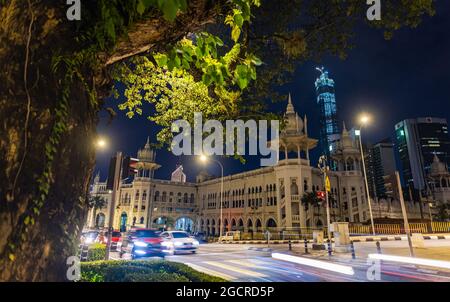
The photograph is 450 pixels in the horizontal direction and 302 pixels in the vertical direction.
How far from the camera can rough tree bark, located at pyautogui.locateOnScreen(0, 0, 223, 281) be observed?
2.12 metres

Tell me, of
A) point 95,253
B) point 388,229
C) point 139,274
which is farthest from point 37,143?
point 388,229

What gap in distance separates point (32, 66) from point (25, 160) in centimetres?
83

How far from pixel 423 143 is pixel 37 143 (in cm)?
21098

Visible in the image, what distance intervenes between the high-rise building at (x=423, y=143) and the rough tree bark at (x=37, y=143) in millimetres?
200615

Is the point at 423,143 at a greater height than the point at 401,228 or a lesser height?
greater

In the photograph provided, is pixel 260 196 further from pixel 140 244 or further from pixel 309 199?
pixel 140 244

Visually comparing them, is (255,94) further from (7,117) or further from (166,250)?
(166,250)

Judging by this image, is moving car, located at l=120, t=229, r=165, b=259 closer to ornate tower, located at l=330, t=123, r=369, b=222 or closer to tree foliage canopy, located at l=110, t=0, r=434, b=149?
tree foliage canopy, located at l=110, t=0, r=434, b=149

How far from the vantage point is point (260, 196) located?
5369cm

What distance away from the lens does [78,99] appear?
9.23 ft

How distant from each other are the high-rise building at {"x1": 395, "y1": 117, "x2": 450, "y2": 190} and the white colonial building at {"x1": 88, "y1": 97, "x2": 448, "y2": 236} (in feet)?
472

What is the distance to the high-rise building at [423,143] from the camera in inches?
6609

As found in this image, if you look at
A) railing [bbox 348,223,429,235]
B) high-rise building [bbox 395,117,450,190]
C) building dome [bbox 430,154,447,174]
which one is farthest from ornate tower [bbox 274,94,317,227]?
high-rise building [bbox 395,117,450,190]

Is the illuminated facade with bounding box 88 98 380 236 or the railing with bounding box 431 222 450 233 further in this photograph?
the illuminated facade with bounding box 88 98 380 236
